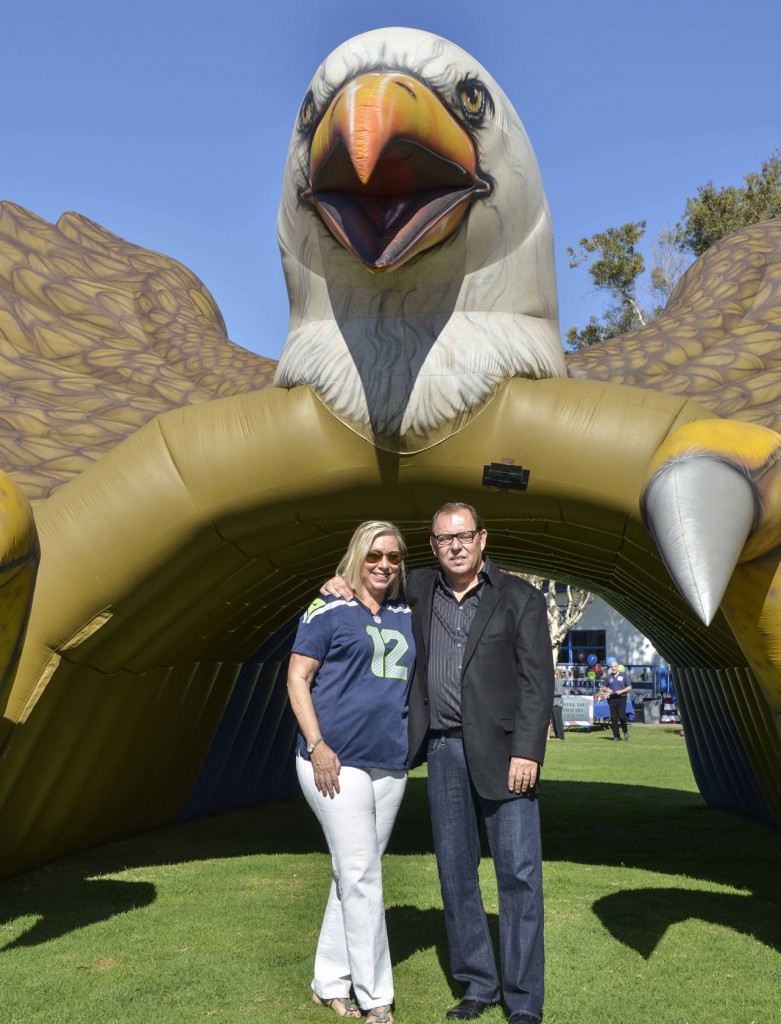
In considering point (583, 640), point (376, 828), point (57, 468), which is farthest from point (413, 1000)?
point (583, 640)

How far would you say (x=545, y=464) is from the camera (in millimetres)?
3855

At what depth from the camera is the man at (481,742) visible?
282 cm

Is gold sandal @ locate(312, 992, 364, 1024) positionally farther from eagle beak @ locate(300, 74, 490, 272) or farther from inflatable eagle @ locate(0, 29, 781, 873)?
eagle beak @ locate(300, 74, 490, 272)

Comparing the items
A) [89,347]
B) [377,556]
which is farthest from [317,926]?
[89,347]

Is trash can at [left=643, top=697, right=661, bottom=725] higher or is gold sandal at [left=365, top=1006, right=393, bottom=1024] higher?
trash can at [left=643, top=697, right=661, bottom=725]

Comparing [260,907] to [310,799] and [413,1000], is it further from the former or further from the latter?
[310,799]

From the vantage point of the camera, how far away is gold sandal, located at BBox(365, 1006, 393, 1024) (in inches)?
109

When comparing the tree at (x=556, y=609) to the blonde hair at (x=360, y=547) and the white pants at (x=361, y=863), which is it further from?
the white pants at (x=361, y=863)

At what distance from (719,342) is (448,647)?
3091 millimetres

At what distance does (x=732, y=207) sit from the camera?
62.1ft

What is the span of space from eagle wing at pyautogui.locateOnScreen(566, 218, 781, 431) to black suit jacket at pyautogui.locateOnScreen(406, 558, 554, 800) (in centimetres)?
168

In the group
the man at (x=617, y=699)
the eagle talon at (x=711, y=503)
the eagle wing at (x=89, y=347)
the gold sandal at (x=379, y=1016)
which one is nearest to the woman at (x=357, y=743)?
the gold sandal at (x=379, y=1016)

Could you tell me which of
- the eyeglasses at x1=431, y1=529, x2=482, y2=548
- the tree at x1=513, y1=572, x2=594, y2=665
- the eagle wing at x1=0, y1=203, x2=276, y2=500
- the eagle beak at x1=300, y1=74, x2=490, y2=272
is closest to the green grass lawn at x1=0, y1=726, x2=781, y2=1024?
the eyeglasses at x1=431, y1=529, x2=482, y2=548

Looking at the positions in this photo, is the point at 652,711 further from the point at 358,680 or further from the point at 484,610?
the point at 358,680
